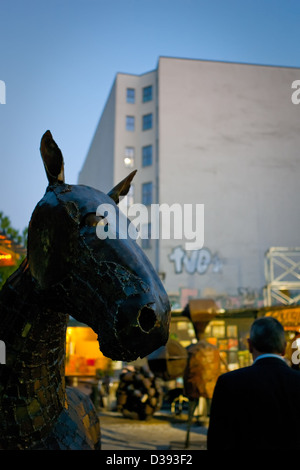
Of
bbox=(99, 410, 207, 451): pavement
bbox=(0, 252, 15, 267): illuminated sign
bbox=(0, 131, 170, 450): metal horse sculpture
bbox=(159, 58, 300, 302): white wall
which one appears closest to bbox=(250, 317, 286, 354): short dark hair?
bbox=(0, 131, 170, 450): metal horse sculpture

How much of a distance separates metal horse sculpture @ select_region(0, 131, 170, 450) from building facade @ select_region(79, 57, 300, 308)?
2104 cm

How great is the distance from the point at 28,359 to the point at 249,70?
1081 inches

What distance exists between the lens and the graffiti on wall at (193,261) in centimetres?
2273

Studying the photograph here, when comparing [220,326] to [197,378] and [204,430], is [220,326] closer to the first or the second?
[204,430]

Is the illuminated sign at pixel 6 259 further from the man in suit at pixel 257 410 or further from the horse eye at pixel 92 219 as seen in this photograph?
the horse eye at pixel 92 219

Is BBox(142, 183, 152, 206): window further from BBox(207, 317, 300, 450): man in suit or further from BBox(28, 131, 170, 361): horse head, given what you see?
BBox(28, 131, 170, 361): horse head

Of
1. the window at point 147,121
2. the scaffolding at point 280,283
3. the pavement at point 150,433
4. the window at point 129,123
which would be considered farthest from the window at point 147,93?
the pavement at point 150,433

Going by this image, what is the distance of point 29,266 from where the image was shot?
52.6 inches

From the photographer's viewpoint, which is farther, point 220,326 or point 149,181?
point 149,181

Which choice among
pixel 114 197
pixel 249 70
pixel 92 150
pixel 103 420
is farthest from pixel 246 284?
pixel 114 197

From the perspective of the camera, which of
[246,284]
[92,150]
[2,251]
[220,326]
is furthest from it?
[92,150]

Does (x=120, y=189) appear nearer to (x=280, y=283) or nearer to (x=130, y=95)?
(x=280, y=283)

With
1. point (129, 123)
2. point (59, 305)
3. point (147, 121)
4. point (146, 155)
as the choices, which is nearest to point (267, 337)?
point (59, 305)

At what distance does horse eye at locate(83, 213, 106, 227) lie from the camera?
1229mm
